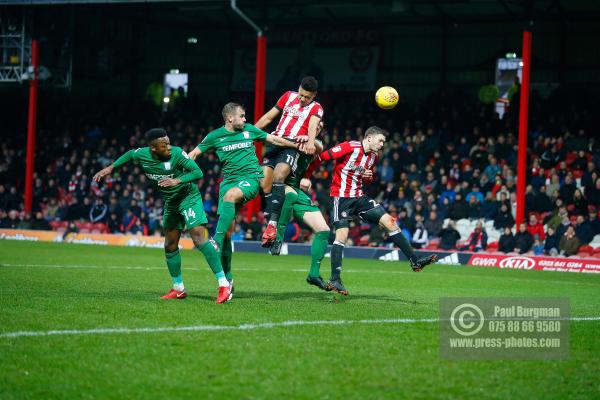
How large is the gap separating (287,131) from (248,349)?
19.7ft

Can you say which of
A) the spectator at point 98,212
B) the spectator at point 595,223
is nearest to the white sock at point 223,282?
the spectator at point 595,223

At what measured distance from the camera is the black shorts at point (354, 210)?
45.0 ft

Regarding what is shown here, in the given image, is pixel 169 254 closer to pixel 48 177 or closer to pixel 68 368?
pixel 68 368

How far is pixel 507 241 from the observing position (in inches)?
1022

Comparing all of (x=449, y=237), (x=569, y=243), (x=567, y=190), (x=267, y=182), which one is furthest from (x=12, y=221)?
(x=267, y=182)

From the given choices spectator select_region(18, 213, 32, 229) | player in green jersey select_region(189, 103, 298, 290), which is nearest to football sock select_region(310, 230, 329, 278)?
player in green jersey select_region(189, 103, 298, 290)

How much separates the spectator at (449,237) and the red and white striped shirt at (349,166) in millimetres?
13735

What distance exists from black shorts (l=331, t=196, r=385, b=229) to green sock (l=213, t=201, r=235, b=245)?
1849 millimetres

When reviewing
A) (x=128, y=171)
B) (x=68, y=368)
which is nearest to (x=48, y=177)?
(x=128, y=171)

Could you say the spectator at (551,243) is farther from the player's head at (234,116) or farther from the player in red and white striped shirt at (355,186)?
the player's head at (234,116)

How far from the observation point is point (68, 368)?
7.20m

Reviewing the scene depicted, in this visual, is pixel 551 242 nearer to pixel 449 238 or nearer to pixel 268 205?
pixel 449 238

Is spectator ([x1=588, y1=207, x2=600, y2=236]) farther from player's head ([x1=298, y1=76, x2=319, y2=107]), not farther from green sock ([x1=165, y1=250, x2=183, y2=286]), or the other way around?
green sock ([x1=165, y1=250, x2=183, y2=286])

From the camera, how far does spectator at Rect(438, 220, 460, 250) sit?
27.1m
